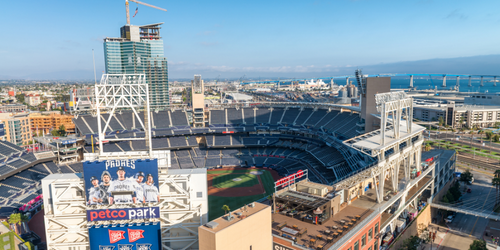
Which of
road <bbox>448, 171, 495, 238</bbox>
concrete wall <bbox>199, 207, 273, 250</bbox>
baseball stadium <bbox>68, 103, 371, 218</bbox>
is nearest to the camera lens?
concrete wall <bbox>199, 207, 273, 250</bbox>

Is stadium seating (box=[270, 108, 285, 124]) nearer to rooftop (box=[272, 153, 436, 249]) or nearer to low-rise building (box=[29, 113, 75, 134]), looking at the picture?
rooftop (box=[272, 153, 436, 249])

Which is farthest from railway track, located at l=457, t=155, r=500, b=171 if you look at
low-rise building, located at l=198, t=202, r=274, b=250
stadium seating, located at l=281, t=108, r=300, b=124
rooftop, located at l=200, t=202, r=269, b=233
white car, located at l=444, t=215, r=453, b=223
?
rooftop, located at l=200, t=202, r=269, b=233

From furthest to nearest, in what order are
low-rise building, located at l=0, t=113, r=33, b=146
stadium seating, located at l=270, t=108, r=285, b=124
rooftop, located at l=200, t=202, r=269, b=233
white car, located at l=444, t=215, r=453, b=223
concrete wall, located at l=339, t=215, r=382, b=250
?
low-rise building, located at l=0, t=113, r=33, b=146 < stadium seating, located at l=270, t=108, r=285, b=124 < white car, located at l=444, t=215, r=453, b=223 < concrete wall, located at l=339, t=215, r=382, b=250 < rooftop, located at l=200, t=202, r=269, b=233

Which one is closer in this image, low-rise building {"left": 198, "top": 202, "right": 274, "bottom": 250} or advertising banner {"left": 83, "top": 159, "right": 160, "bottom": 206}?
low-rise building {"left": 198, "top": 202, "right": 274, "bottom": 250}

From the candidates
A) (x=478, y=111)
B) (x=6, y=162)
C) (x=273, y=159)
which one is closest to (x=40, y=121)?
(x=6, y=162)

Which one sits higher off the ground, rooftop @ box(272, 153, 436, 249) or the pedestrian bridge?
rooftop @ box(272, 153, 436, 249)

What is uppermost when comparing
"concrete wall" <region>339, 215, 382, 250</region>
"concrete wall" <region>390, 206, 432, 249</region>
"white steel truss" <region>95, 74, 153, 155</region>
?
"white steel truss" <region>95, 74, 153, 155</region>
